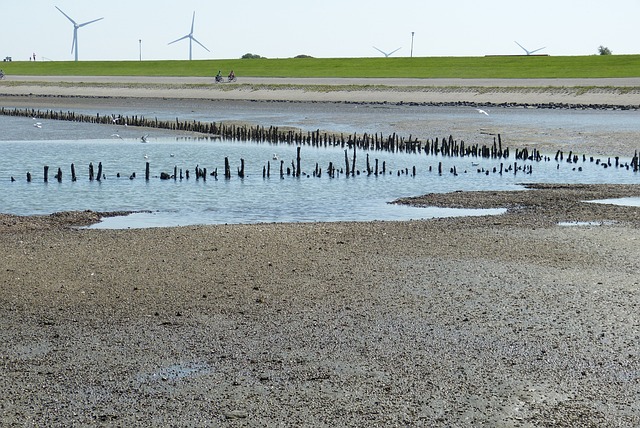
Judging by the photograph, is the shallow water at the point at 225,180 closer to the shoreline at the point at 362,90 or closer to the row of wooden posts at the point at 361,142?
the row of wooden posts at the point at 361,142

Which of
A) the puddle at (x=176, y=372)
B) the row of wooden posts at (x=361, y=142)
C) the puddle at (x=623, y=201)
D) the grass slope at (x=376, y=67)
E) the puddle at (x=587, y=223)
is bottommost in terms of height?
the puddle at (x=176, y=372)

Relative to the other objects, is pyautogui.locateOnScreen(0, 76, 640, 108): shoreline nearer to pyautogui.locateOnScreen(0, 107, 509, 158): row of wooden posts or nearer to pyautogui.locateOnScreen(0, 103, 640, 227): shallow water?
pyautogui.locateOnScreen(0, 103, 640, 227): shallow water

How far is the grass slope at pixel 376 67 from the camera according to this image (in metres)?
111

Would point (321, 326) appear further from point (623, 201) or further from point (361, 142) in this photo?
point (361, 142)

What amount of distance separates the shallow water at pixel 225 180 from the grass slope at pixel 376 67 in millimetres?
49486

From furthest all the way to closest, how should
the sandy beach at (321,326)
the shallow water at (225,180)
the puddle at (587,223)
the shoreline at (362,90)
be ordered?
the shoreline at (362,90), the shallow water at (225,180), the puddle at (587,223), the sandy beach at (321,326)

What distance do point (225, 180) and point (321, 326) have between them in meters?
22.3

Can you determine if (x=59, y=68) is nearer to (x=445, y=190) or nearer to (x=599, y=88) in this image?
(x=599, y=88)

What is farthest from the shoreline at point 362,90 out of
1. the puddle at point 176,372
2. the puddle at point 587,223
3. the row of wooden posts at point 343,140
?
the puddle at point 176,372

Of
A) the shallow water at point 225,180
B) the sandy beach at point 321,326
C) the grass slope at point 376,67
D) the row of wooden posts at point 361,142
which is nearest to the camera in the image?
the sandy beach at point 321,326

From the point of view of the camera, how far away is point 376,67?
427 ft

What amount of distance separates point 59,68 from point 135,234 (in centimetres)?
13921

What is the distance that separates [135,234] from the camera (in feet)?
66.4

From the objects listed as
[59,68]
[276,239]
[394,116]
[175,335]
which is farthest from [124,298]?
[59,68]
